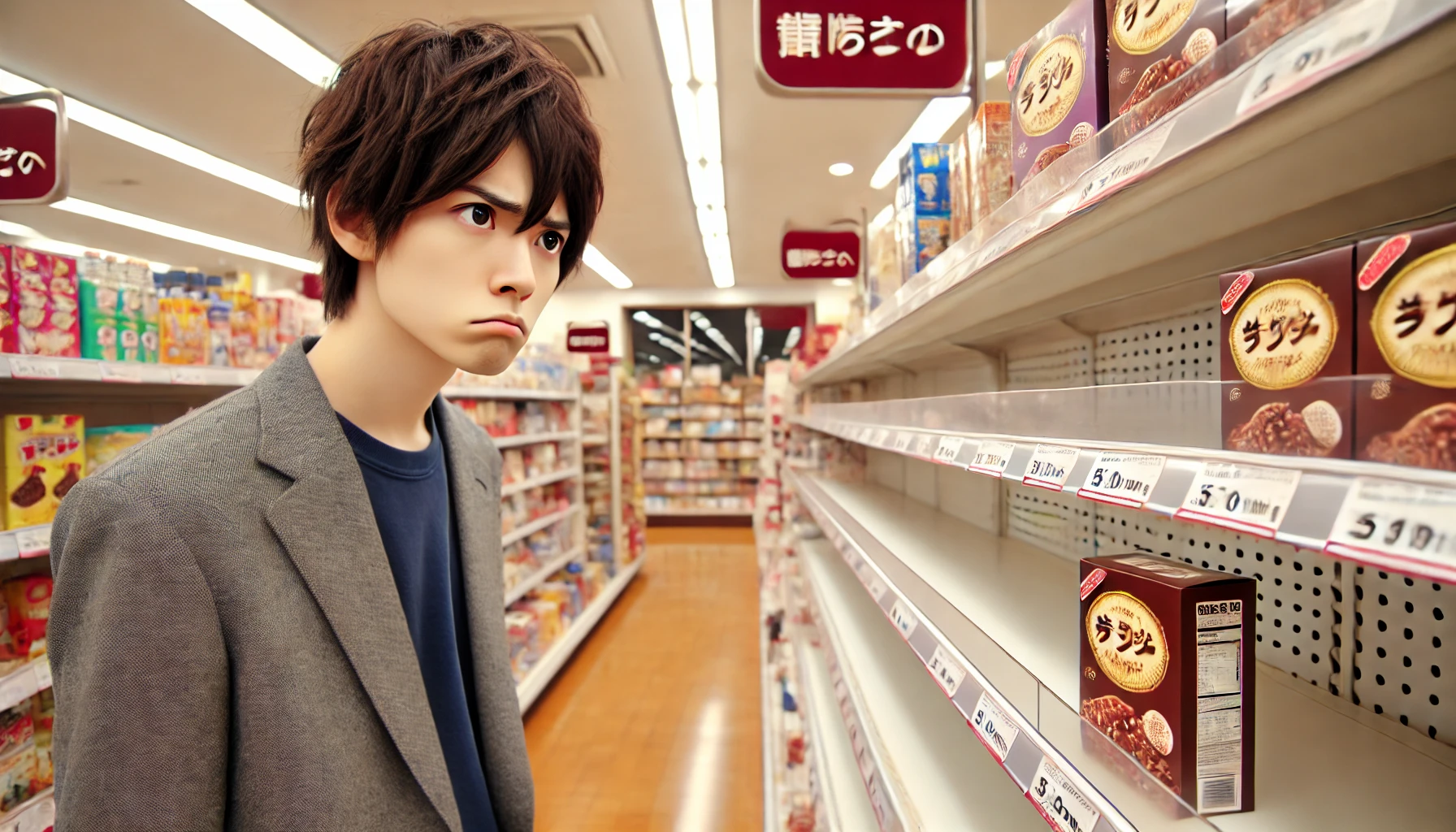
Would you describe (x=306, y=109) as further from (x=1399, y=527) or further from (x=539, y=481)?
(x=1399, y=527)

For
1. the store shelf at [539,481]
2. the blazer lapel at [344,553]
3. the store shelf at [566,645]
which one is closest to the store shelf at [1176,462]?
the blazer lapel at [344,553]

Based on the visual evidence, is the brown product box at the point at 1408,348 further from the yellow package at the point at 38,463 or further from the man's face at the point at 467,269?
the yellow package at the point at 38,463

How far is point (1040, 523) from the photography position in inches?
62.9

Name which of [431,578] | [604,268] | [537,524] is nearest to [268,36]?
[537,524]

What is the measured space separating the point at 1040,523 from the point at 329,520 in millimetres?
1404

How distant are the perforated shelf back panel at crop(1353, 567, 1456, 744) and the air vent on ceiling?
3.78 meters

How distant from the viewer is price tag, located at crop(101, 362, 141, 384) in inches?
69.4

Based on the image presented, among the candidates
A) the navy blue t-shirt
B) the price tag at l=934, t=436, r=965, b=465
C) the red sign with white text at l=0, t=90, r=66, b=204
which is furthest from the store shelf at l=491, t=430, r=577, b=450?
the price tag at l=934, t=436, r=965, b=465

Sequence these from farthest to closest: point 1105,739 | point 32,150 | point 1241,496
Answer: point 32,150 < point 1105,739 < point 1241,496

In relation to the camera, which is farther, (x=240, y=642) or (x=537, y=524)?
(x=537, y=524)

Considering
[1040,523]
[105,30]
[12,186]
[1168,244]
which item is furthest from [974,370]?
[105,30]

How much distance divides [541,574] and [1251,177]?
429 cm

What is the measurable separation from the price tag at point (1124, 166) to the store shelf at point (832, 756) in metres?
1.36

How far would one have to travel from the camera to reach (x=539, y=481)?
447cm
